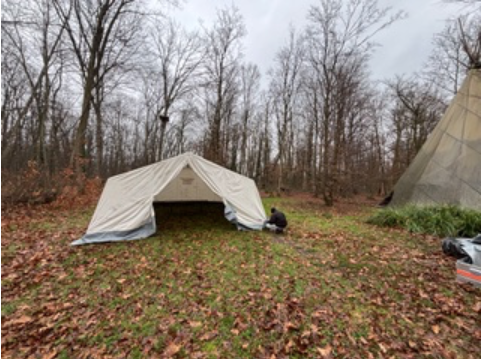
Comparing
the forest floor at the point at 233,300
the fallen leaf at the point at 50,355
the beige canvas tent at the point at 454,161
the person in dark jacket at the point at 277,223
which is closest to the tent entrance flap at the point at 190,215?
the person in dark jacket at the point at 277,223

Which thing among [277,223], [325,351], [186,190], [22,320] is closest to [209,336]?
[325,351]

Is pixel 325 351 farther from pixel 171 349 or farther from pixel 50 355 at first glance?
pixel 50 355

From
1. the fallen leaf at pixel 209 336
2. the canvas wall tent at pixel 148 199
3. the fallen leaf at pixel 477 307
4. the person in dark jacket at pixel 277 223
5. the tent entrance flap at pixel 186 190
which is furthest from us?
the tent entrance flap at pixel 186 190

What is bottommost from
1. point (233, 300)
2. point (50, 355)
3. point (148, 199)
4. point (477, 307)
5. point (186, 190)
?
point (50, 355)

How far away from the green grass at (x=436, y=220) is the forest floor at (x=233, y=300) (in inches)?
40.7

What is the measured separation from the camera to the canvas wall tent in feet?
18.1

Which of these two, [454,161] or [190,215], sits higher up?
[454,161]

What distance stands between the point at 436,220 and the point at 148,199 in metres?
8.43

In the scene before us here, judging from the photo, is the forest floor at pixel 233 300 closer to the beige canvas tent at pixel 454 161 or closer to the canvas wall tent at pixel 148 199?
the canvas wall tent at pixel 148 199

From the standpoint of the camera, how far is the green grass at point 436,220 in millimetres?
5992

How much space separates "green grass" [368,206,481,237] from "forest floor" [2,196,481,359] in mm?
1034

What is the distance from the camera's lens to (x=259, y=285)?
358cm

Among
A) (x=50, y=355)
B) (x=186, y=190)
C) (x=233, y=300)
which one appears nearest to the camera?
(x=50, y=355)

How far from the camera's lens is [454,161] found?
28.4ft
